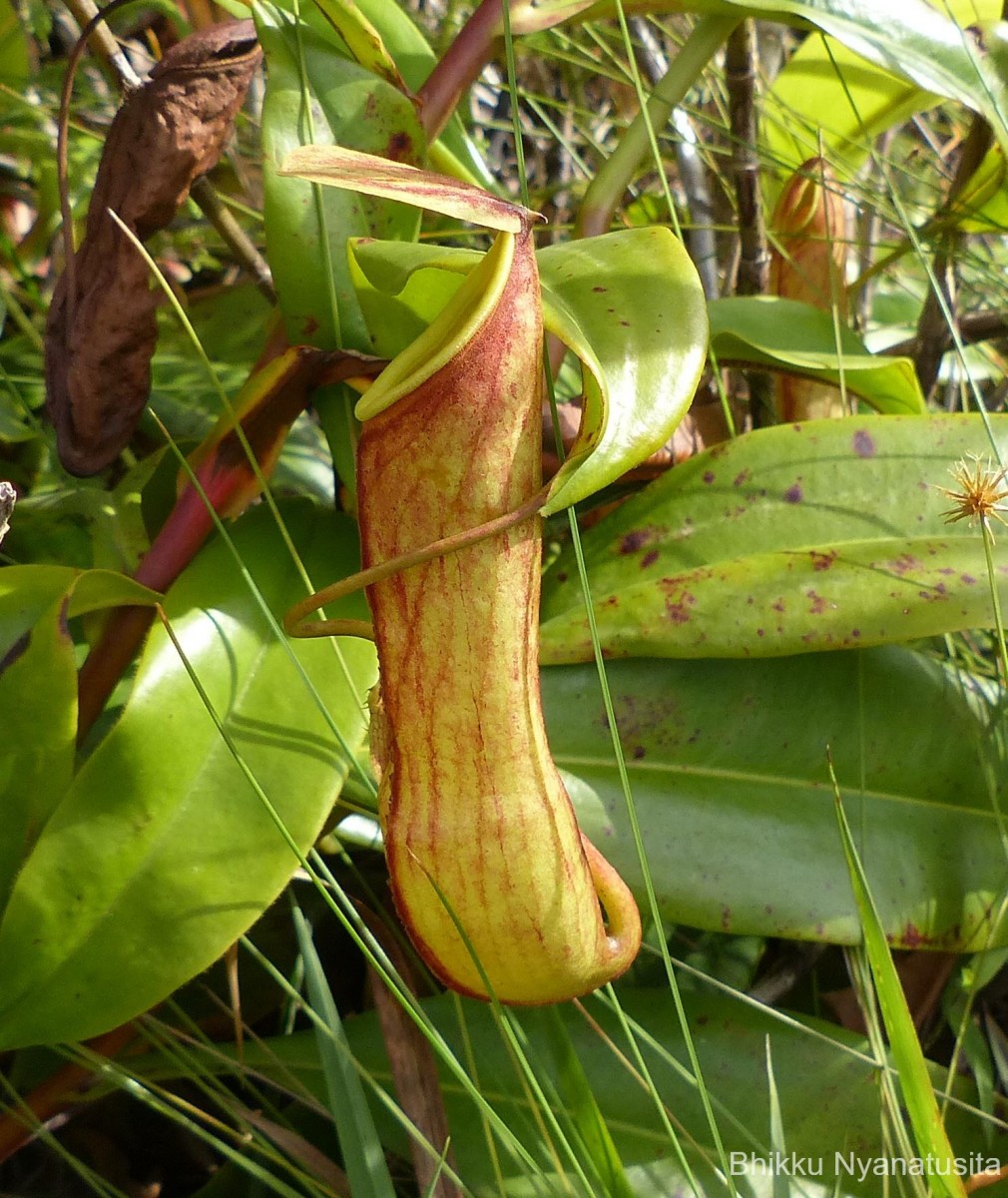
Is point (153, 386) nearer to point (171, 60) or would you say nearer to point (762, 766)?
point (171, 60)

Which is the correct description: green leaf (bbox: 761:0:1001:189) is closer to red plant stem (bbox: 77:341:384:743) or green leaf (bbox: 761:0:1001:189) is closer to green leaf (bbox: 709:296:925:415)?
green leaf (bbox: 709:296:925:415)

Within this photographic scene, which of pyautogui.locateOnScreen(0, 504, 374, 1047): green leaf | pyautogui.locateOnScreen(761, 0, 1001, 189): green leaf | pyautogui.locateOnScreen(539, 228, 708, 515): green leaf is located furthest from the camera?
pyautogui.locateOnScreen(761, 0, 1001, 189): green leaf

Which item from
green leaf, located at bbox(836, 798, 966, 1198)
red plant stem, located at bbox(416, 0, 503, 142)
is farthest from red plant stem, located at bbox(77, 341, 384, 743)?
green leaf, located at bbox(836, 798, 966, 1198)

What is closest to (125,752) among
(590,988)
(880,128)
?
(590,988)

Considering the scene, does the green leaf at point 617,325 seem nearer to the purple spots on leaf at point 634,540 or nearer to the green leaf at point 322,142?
the green leaf at point 322,142

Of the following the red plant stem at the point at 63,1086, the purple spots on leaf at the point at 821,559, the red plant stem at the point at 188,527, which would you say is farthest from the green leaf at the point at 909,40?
the red plant stem at the point at 63,1086

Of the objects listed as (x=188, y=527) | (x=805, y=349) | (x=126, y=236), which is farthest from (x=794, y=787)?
(x=126, y=236)
